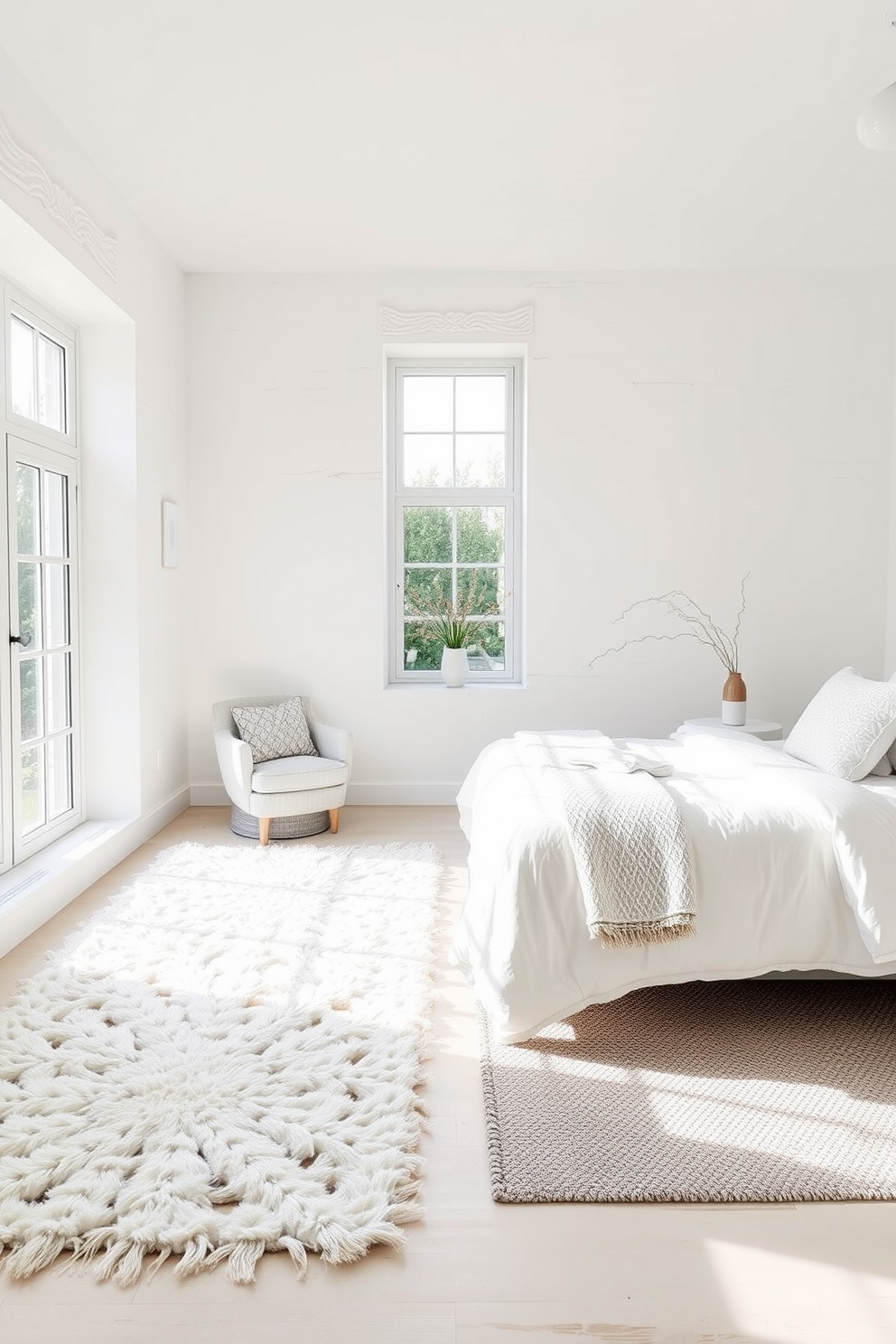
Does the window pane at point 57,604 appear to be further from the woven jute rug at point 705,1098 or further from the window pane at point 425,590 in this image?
the woven jute rug at point 705,1098

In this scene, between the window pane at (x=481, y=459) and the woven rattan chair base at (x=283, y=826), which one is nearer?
the woven rattan chair base at (x=283, y=826)

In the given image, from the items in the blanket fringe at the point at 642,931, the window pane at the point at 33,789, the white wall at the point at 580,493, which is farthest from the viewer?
the white wall at the point at 580,493

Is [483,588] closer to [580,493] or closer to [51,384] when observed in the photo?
[580,493]

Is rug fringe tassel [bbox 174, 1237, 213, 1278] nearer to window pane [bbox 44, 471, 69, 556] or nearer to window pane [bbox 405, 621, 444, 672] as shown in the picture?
window pane [bbox 44, 471, 69, 556]

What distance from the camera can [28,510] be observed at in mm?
3777

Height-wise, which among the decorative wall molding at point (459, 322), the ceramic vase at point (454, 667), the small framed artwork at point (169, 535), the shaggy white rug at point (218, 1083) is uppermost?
the decorative wall molding at point (459, 322)

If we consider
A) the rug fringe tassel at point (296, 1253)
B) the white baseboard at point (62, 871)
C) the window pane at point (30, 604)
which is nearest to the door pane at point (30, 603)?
the window pane at point (30, 604)

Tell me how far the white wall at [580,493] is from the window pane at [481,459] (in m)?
0.35

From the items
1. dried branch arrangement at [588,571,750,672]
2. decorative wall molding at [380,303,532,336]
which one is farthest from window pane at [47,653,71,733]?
dried branch arrangement at [588,571,750,672]

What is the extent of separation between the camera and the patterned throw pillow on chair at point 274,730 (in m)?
4.70

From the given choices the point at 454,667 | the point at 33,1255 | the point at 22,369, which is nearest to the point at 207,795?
the point at 454,667

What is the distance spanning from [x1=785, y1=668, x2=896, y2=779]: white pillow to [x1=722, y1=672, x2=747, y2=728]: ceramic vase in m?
1.04

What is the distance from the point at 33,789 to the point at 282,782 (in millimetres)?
1115

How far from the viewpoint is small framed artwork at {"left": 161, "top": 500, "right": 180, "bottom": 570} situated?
4.71 metres
